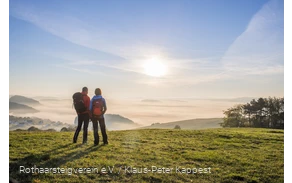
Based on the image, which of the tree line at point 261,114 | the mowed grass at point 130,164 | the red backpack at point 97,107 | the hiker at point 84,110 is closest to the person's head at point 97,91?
the red backpack at point 97,107

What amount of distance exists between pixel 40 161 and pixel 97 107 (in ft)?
14.1

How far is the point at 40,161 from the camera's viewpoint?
10.9 metres

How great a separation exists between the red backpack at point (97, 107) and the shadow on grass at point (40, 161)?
1.90m

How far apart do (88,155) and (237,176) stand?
6.53 metres

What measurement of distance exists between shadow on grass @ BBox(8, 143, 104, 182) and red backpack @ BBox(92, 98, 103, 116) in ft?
6.23

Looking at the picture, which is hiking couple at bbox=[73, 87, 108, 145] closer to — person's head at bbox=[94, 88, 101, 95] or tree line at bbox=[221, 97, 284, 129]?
person's head at bbox=[94, 88, 101, 95]

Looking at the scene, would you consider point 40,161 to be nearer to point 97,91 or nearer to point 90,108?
point 90,108

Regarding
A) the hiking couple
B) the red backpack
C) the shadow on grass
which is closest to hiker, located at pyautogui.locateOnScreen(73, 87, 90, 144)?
the hiking couple

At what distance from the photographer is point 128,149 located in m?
14.2

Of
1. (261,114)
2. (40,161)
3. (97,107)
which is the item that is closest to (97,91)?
(97,107)

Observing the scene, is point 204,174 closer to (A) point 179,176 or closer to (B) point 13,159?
(A) point 179,176

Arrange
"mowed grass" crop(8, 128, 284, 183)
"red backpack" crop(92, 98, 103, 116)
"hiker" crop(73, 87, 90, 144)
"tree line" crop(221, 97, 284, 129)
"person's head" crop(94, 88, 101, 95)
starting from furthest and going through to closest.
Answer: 1. "tree line" crop(221, 97, 284, 129)
2. "hiker" crop(73, 87, 90, 144)
3. "person's head" crop(94, 88, 101, 95)
4. "red backpack" crop(92, 98, 103, 116)
5. "mowed grass" crop(8, 128, 284, 183)

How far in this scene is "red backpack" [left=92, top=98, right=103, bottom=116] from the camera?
46.6ft
